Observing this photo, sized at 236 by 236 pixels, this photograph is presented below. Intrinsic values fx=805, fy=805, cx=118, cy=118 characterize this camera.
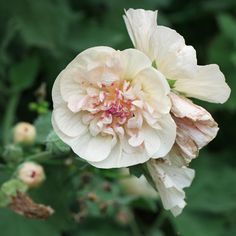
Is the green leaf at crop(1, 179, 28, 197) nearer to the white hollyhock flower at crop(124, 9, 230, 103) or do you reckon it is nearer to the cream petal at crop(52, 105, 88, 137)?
the cream petal at crop(52, 105, 88, 137)

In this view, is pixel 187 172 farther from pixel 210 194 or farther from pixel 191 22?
pixel 191 22

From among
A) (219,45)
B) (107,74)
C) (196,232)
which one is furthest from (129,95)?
(219,45)

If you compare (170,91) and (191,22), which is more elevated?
(170,91)

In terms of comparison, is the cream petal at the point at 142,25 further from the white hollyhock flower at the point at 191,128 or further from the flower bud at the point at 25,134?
the flower bud at the point at 25,134

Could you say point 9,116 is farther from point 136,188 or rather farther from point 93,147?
point 93,147

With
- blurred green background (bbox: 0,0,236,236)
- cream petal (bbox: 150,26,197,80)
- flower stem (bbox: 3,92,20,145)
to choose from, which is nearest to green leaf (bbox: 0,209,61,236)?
blurred green background (bbox: 0,0,236,236)

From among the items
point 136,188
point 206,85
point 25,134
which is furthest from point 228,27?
point 206,85

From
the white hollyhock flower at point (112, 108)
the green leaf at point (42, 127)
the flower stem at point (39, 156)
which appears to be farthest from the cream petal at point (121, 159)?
the green leaf at point (42, 127)
